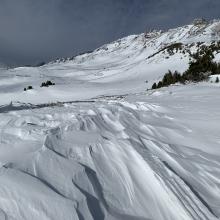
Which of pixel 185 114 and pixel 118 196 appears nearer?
pixel 118 196

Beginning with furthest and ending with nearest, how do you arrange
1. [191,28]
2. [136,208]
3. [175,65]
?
[191,28]
[175,65]
[136,208]

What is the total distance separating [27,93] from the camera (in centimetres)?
3216

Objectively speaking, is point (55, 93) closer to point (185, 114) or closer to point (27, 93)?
point (27, 93)

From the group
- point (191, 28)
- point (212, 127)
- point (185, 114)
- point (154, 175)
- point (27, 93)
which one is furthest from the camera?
point (191, 28)

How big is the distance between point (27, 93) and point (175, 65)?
2134cm

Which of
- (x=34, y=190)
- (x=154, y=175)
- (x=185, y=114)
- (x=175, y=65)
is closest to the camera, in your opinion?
(x=34, y=190)

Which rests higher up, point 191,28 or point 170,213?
point 191,28

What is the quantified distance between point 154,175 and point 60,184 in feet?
4.40

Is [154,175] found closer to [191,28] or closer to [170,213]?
[170,213]

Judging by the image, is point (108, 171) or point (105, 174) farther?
point (108, 171)

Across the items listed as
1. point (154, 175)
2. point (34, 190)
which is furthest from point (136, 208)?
point (34, 190)

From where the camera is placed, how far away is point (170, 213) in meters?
4.22

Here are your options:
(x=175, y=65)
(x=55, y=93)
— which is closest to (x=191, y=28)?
(x=175, y=65)

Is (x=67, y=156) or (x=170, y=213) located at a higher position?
(x=67, y=156)
